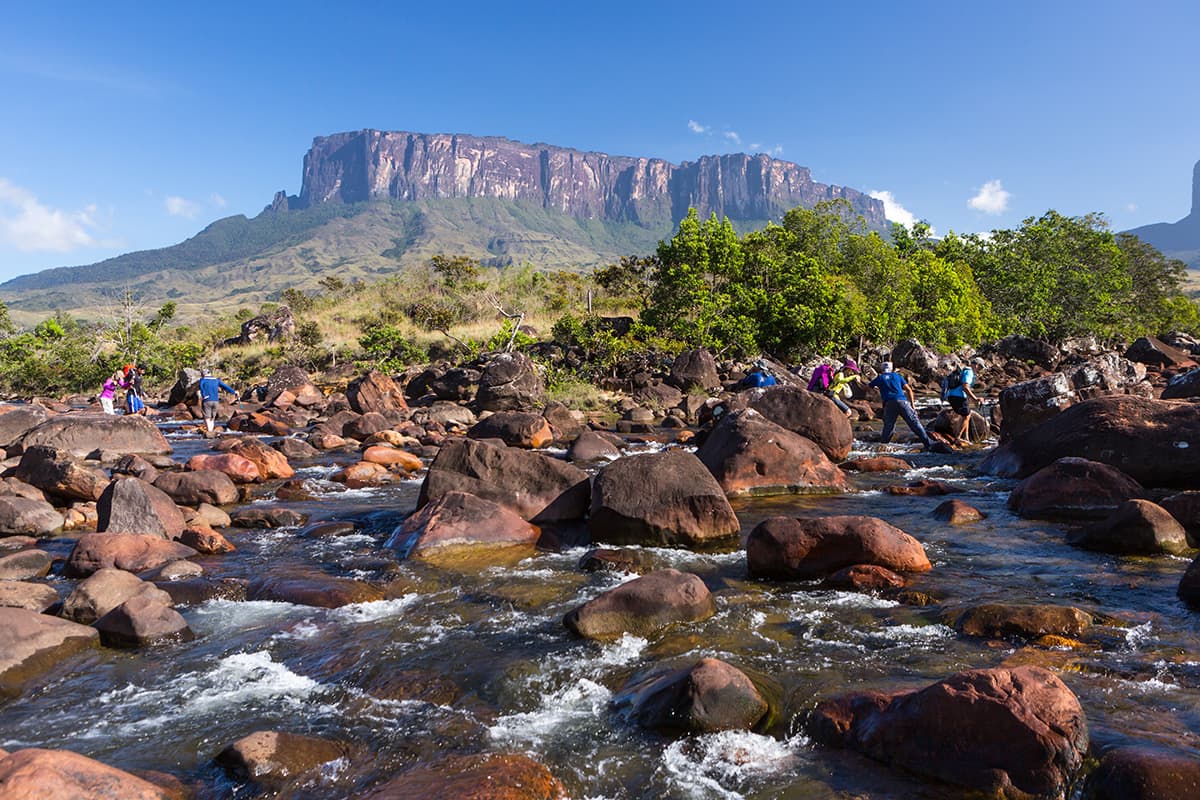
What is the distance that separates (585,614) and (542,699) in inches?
48.3

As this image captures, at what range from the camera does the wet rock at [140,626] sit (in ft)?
21.2

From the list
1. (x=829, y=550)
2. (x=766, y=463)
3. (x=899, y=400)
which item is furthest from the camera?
(x=899, y=400)

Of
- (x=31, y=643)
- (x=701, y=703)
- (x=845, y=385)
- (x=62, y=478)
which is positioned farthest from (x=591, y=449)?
(x=701, y=703)

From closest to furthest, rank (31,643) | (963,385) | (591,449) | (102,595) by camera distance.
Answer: (31,643), (102,595), (591,449), (963,385)

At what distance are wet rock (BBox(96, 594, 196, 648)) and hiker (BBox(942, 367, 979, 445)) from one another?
16.4m

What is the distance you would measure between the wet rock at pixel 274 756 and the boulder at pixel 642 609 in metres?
2.37

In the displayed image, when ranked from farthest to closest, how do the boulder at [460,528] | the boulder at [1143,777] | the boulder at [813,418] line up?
the boulder at [813,418]
the boulder at [460,528]
the boulder at [1143,777]

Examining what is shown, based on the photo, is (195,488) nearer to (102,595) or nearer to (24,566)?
(24,566)

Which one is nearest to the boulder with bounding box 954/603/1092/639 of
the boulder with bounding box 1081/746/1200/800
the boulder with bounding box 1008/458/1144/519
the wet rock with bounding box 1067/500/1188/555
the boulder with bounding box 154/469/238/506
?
the boulder with bounding box 1081/746/1200/800

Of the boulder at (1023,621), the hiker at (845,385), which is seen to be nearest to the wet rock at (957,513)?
the boulder at (1023,621)

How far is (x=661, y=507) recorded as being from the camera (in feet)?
31.0

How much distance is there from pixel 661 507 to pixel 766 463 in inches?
142

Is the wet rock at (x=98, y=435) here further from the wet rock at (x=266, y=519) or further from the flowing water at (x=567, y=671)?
the flowing water at (x=567, y=671)

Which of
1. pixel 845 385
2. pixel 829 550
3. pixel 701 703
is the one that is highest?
pixel 845 385
